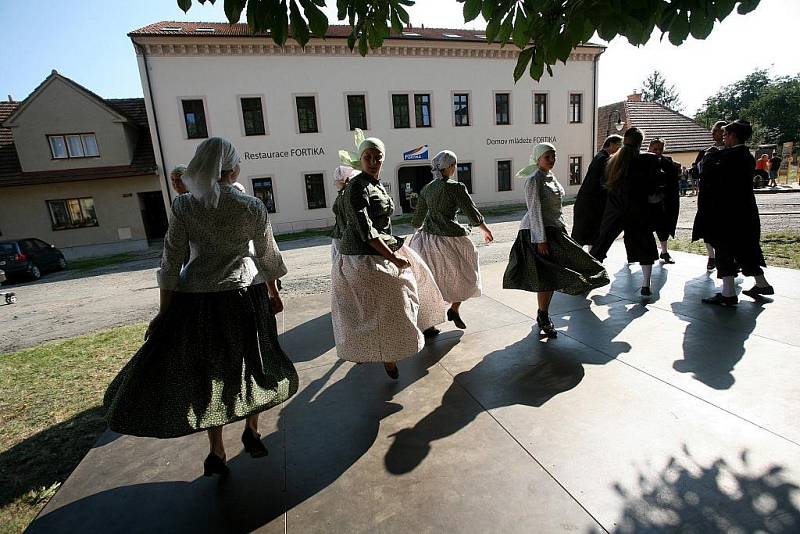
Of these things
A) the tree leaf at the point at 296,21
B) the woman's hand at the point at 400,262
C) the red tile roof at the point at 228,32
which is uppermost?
the red tile roof at the point at 228,32

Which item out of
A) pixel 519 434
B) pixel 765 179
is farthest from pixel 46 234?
pixel 765 179

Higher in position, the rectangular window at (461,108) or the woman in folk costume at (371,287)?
the rectangular window at (461,108)

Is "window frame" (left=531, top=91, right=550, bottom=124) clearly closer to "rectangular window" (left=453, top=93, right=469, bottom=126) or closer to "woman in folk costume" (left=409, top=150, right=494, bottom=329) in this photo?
"rectangular window" (left=453, top=93, right=469, bottom=126)

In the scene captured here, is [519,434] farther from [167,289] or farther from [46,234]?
[46,234]

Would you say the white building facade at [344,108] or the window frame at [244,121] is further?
the window frame at [244,121]

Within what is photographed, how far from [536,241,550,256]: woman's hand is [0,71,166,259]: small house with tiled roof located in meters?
21.0

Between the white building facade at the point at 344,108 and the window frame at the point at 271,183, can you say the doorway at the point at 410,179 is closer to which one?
the white building facade at the point at 344,108

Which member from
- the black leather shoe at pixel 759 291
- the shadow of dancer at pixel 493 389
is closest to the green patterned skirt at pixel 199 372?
the shadow of dancer at pixel 493 389

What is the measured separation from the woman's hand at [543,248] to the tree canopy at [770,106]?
5742 centimetres

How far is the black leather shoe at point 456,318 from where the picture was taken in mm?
4773

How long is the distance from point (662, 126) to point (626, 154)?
33.1 meters

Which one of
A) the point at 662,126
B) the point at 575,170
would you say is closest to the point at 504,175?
the point at 575,170

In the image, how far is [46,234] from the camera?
797 inches

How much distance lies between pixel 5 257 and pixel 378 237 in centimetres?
1581
